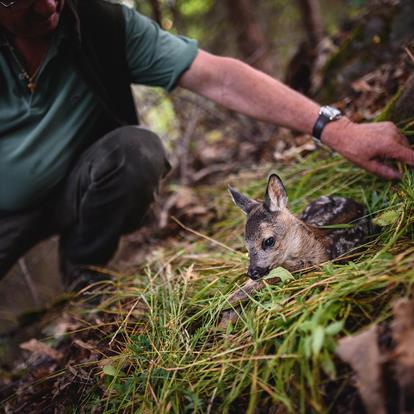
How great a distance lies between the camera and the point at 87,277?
11.8 ft

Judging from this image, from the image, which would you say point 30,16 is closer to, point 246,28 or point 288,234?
point 288,234

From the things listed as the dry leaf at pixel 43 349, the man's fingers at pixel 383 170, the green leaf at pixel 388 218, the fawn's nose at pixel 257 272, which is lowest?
the dry leaf at pixel 43 349

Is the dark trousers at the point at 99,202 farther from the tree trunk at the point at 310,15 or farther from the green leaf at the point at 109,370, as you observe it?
the tree trunk at the point at 310,15

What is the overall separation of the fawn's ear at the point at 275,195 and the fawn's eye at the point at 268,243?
0.20 m

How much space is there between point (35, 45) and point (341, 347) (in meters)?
2.82

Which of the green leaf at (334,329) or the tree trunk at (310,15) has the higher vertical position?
the tree trunk at (310,15)

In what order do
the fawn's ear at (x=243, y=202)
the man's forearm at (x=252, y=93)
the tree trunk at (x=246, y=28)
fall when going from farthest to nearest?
1. the tree trunk at (x=246, y=28)
2. the man's forearm at (x=252, y=93)
3. the fawn's ear at (x=243, y=202)

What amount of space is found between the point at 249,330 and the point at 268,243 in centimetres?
73

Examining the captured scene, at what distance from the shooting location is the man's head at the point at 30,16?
265cm

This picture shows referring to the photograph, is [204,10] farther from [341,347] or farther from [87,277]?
[341,347]

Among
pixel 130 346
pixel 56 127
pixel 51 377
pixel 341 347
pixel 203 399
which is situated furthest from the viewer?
pixel 56 127

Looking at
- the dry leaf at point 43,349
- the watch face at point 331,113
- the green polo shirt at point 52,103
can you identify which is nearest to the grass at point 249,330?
the dry leaf at point 43,349

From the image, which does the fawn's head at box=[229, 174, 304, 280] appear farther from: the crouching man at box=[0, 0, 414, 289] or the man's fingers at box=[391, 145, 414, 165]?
the man's fingers at box=[391, 145, 414, 165]

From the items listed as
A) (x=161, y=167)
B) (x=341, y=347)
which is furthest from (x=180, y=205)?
(x=341, y=347)
